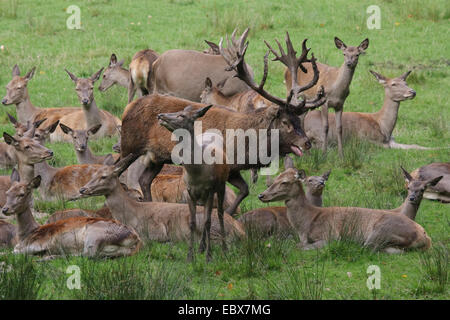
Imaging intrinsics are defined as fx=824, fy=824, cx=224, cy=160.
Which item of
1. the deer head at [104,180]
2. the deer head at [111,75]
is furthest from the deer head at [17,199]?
the deer head at [111,75]

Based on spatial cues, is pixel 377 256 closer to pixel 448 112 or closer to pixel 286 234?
pixel 286 234

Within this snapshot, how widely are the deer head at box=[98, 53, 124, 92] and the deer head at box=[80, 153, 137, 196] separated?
536 cm

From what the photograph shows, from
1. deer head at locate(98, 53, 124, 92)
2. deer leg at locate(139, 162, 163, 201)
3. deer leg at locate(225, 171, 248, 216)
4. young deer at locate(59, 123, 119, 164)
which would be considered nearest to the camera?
deer leg at locate(225, 171, 248, 216)

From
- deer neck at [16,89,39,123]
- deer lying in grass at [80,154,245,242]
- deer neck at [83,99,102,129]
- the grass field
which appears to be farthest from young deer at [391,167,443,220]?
deer neck at [16,89,39,123]

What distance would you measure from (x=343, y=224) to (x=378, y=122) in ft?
13.3

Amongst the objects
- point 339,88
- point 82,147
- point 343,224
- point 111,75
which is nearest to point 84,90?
point 111,75

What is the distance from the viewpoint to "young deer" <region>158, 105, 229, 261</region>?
624cm

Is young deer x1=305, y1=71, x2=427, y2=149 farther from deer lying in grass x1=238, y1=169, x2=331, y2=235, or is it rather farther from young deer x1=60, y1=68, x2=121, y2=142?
deer lying in grass x1=238, y1=169, x2=331, y2=235

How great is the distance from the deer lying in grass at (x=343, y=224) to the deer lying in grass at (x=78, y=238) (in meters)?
1.43

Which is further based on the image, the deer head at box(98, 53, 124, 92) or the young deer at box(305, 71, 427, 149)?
the deer head at box(98, 53, 124, 92)

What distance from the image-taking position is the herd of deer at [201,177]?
6.52m

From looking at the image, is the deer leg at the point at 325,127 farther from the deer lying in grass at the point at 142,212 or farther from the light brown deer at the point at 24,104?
the light brown deer at the point at 24,104

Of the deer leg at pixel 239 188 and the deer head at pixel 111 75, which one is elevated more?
the deer head at pixel 111 75

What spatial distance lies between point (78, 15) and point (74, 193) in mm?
8002
